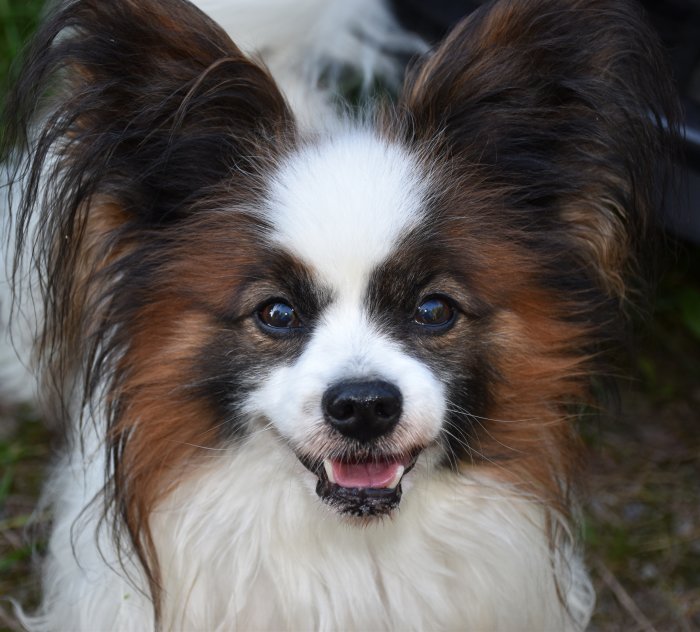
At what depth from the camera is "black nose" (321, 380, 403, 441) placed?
2131 mm

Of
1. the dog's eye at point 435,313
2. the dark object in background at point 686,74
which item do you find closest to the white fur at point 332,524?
the dog's eye at point 435,313

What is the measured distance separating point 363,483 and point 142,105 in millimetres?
875

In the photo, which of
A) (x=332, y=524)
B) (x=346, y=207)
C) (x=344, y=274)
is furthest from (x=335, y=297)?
(x=332, y=524)

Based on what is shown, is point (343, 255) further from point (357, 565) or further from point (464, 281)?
point (357, 565)

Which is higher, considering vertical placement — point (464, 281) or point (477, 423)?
point (464, 281)

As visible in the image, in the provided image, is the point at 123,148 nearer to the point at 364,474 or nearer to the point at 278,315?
the point at 278,315

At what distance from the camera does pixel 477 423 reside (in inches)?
95.6

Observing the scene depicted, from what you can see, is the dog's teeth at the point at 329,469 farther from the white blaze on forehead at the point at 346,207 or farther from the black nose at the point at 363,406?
the white blaze on forehead at the point at 346,207

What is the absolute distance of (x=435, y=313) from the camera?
2318 mm

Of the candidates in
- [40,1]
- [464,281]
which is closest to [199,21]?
[464,281]

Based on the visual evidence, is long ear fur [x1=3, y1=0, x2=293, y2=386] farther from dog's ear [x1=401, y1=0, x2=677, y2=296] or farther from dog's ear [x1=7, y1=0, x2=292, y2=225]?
dog's ear [x1=401, y1=0, x2=677, y2=296]

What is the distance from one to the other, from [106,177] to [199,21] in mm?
368

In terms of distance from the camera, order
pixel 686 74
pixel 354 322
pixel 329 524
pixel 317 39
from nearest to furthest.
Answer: pixel 354 322
pixel 329 524
pixel 686 74
pixel 317 39

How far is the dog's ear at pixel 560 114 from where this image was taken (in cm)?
222
